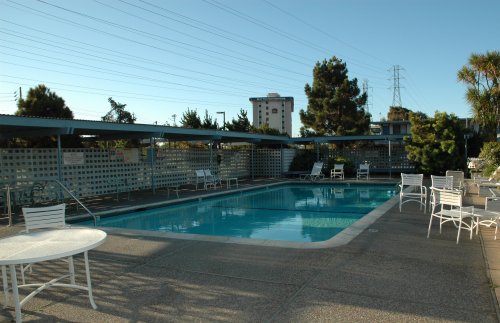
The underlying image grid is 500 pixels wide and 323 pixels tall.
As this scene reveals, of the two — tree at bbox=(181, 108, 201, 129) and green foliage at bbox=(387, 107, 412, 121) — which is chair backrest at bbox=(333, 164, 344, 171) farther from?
green foliage at bbox=(387, 107, 412, 121)

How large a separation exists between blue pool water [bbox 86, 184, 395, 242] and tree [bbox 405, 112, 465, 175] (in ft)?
11.6

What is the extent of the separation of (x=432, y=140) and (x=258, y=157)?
29.6ft

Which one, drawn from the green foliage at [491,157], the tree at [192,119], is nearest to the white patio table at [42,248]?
the green foliage at [491,157]

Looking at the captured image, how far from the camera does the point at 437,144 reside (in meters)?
17.5

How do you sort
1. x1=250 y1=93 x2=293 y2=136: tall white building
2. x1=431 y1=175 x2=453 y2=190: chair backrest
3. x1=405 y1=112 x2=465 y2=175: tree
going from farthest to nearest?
x1=250 y1=93 x2=293 y2=136: tall white building
x1=405 y1=112 x2=465 y2=175: tree
x1=431 y1=175 x2=453 y2=190: chair backrest

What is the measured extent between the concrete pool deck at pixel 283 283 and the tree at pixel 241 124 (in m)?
29.7

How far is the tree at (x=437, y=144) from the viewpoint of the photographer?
1727cm

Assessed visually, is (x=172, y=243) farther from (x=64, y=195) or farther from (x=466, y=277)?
(x=64, y=195)

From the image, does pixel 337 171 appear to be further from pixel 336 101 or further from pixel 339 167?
pixel 336 101

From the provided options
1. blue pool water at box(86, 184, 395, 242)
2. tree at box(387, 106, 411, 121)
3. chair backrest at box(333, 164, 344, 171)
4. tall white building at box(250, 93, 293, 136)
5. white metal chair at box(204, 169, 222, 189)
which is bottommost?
blue pool water at box(86, 184, 395, 242)

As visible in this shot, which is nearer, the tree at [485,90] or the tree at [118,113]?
the tree at [485,90]

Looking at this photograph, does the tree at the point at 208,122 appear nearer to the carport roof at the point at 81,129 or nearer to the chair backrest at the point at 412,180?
the carport roof at the point at 81,129

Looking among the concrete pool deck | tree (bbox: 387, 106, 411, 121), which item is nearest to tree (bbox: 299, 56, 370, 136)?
the concrete pool deck

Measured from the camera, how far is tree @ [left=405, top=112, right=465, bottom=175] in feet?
56.6
